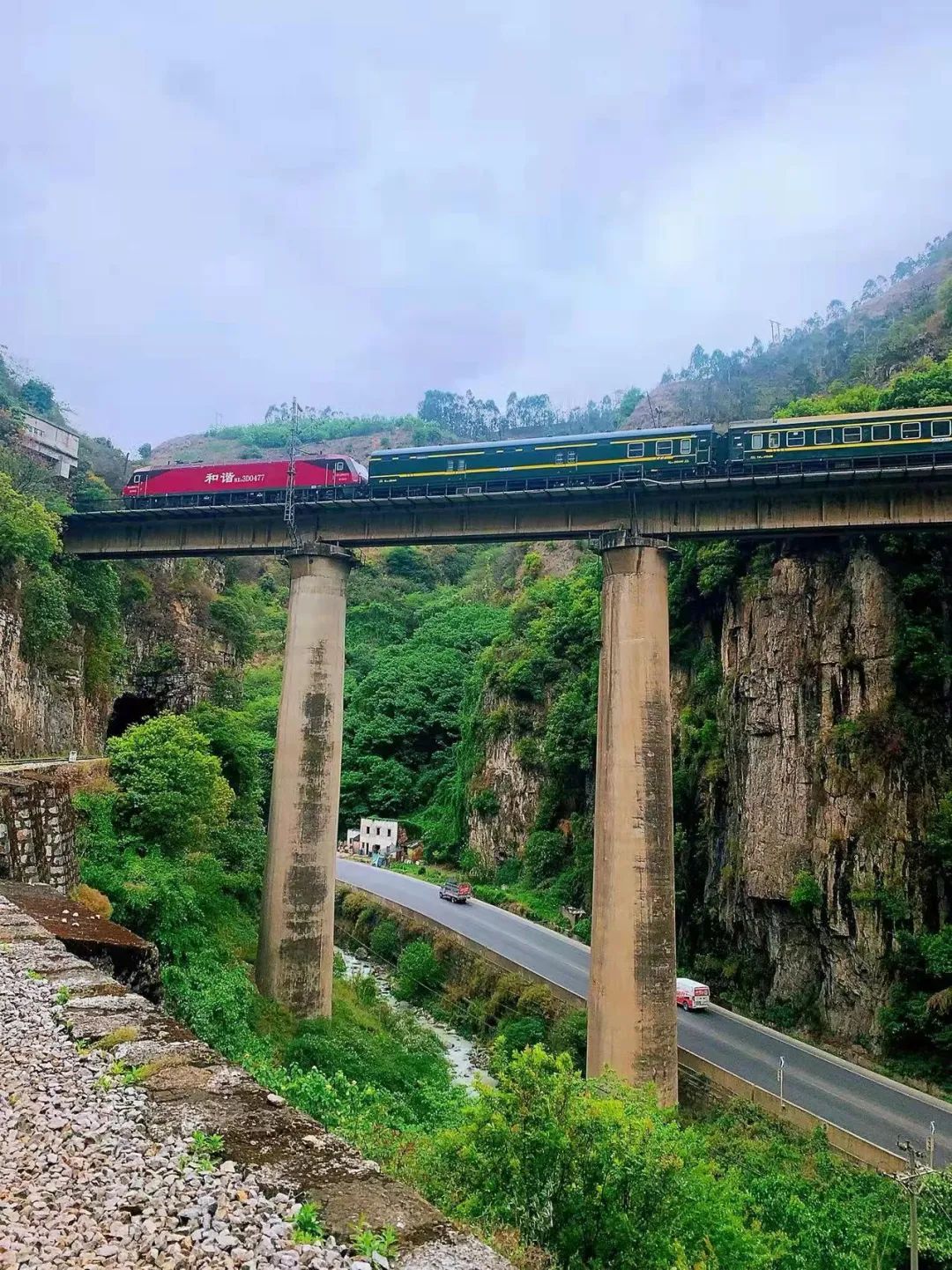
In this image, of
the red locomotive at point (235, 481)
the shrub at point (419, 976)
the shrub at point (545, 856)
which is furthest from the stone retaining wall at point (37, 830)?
the shrub at point (545, 856)

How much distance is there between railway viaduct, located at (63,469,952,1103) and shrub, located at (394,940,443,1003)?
777 cm

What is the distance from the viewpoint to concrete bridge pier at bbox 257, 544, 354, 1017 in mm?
24359

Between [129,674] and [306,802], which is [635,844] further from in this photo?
[129,674]

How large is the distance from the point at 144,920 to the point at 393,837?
115 feet

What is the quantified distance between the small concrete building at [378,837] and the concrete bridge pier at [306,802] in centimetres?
2851

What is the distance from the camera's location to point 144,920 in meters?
19.8

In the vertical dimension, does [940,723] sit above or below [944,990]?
above

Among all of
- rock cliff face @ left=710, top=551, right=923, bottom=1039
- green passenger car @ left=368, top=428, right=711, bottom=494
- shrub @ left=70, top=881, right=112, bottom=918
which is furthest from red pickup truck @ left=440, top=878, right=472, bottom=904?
shrub @ left=70, top=881, right=112, bottom=918

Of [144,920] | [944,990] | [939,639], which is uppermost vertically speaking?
[939,639]

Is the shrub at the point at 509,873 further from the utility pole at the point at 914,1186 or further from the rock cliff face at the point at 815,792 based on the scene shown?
the utility pole at the point at 914,1186

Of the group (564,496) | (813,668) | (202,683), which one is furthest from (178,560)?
(813,668)

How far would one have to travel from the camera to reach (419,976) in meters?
31.8

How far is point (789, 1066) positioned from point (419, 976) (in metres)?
15.1

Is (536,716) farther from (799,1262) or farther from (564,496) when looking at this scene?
(799,1262)
